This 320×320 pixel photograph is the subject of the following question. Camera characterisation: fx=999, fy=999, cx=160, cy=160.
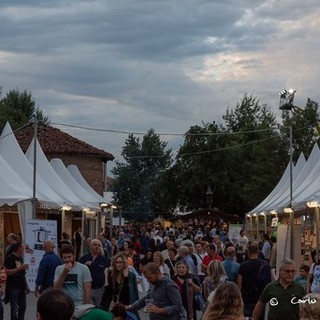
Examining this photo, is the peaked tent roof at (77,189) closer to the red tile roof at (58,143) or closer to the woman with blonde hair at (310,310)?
the red tile roof at (58,143)

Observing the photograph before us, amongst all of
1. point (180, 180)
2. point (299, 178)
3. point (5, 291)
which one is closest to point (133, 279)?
point (5, 291)

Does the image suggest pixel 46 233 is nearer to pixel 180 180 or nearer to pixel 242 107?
pixel 180 180

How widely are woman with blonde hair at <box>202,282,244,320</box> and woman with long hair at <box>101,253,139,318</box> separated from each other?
6.16m

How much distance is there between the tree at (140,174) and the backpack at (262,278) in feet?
275

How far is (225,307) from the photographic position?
7.04 metres

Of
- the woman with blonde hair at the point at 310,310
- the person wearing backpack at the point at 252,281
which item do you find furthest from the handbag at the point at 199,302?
the woman with blonde hair at the point at 310,310

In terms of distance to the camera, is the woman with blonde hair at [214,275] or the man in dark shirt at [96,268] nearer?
the woman with blonde hair at [214,275]

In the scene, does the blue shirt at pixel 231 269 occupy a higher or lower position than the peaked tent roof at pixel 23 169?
lower

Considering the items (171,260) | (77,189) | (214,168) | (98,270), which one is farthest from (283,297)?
(214,168)

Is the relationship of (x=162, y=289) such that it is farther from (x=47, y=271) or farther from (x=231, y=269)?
(x=231, y=269)

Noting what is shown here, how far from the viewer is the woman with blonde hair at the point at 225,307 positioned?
6965 millimetres

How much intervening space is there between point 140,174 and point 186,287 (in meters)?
93.5

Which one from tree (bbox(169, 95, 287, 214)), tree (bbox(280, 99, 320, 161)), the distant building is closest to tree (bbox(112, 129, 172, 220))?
tree (bbox(169, 95, 287, 214))

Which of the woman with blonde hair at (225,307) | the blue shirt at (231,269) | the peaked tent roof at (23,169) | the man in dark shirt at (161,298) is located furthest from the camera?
the peaked tent roof at (23,169)
